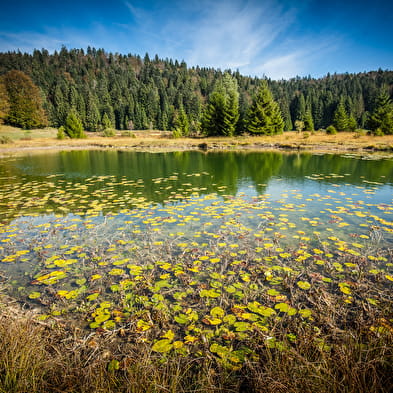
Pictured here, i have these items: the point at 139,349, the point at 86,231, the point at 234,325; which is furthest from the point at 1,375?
the point at 86,231

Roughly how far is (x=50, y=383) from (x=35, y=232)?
16.4 feet

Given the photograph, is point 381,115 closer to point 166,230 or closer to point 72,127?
point 166,230

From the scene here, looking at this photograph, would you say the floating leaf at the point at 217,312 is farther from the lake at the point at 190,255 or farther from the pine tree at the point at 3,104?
the pine tree at the point at 3,104

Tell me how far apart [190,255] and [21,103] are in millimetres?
70257

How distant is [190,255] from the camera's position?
4461mm

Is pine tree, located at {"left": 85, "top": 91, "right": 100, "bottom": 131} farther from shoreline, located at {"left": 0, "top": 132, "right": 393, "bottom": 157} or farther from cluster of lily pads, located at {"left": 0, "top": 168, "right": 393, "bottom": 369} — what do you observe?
cluster of lily pads, located at {"left": 0, "top": 168, "right": 393, "bottom": 369}

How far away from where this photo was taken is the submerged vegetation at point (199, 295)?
72.9 inches

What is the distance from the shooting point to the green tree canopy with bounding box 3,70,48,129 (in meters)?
54.9

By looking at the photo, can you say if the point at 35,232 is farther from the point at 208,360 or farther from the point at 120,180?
the point at 120,180

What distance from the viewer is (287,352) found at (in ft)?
6.58

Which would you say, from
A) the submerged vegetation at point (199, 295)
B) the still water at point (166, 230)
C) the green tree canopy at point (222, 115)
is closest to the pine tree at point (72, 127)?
the green tree canopy at point (222, 115)

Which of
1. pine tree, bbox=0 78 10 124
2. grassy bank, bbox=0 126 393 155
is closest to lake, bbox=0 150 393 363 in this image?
grassy bank, bbox=0 126 393 155

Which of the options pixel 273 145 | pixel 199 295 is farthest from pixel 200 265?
pixel 273 145

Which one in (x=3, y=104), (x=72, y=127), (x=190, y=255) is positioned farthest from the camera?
(x=72, y=127)
